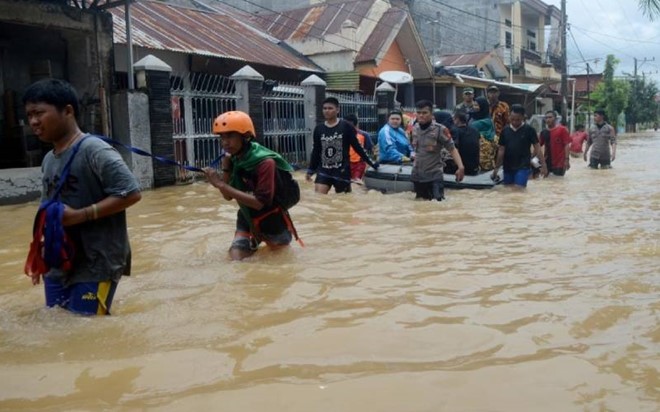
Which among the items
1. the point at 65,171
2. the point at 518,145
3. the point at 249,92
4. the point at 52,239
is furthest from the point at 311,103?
the point at 52,239

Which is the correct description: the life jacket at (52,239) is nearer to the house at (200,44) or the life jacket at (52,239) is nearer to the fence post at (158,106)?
the fence post at (158,106)

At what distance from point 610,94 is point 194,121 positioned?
40.4m

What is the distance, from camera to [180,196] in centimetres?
1037

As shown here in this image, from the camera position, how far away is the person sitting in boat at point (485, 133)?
1070 centimetres

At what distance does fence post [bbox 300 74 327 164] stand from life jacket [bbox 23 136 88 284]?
42.5 feet

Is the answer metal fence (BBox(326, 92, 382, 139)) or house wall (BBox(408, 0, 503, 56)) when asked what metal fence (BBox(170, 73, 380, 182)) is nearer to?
metal fence (BBox(326, 92, 382, 139))

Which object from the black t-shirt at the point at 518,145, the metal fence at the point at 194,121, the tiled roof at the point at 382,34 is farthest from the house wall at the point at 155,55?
the black t-shirt at the point at 518,145

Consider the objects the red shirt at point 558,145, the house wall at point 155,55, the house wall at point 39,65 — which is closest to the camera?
the house wall at point 39,65

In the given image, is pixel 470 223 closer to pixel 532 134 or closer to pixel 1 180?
pixel 532 134

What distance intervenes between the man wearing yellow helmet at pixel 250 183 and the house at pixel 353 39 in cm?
1478

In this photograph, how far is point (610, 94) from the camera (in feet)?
150

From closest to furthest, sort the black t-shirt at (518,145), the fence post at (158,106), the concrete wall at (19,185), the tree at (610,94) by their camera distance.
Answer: the black t-shirt at (518,145)
the concrete wall at (19,185)
the fence post at (158,106)
the tree at (610,94)

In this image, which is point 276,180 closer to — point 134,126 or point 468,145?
point 468,145

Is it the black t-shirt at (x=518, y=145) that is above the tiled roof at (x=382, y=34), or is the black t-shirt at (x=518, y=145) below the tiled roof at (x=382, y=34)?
below
